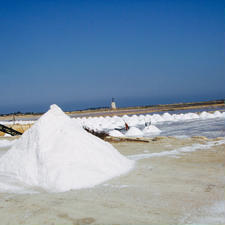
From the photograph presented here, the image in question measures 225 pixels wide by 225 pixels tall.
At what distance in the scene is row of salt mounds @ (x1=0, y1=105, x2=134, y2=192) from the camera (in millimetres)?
3047

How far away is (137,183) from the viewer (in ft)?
10.0

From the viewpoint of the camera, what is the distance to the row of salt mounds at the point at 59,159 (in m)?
3.05

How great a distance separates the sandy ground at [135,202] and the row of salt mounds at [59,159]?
19 centimetres

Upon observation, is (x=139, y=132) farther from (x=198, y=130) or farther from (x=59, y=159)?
(x=59, y=159)

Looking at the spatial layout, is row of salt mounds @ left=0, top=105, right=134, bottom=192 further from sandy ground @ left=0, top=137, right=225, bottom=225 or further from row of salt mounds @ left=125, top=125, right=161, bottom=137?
row of salt mounds @ left=125, top=125, right=161, bottom=137


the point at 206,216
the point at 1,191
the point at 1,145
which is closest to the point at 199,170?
the point at 206,216

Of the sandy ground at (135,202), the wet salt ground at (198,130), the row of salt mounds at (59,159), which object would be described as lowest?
the wet salt ground at (198,130)

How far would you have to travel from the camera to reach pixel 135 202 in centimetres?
246

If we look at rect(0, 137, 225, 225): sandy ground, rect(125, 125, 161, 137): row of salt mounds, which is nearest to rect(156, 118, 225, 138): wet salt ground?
rect(125, 125, 161, 137): row of salt mounds

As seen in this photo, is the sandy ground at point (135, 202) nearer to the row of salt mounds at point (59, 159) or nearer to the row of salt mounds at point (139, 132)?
the row of salt mounds at point (59, 159)

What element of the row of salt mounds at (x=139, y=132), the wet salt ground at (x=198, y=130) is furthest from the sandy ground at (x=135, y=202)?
the row of salt mounds at (x=139, y=132)

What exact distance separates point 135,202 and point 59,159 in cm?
113

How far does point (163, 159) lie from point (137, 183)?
1.60 m

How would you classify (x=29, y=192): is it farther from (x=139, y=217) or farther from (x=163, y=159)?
(x=163, y=159)
